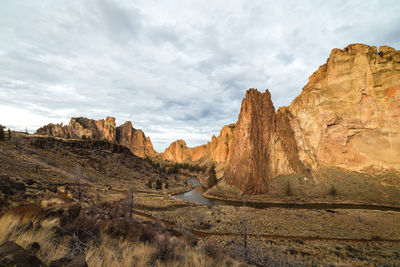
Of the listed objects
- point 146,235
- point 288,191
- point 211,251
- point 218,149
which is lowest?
point 288,191

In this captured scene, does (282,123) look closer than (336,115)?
No

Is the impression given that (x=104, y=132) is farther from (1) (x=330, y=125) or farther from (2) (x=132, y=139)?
(1) (x=330, y=125)

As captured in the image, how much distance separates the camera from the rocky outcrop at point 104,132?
116m

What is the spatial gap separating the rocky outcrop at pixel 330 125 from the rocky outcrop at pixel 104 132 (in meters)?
73.9

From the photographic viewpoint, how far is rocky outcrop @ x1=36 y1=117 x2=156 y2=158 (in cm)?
11589

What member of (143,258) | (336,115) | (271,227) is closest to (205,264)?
(143,258)

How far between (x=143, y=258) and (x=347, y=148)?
224 feet

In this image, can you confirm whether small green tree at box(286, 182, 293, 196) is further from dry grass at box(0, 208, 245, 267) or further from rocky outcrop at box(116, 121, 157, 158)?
rocky outcrop at box(116, 121, 157, 158)

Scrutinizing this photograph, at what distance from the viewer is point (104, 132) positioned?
14375cm

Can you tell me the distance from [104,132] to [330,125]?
139851mm

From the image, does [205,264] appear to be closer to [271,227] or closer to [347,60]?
[271,227]

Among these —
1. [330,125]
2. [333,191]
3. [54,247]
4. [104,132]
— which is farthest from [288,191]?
[104,132]

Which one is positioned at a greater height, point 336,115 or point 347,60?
point 347,60

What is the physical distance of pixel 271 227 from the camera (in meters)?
25.0
